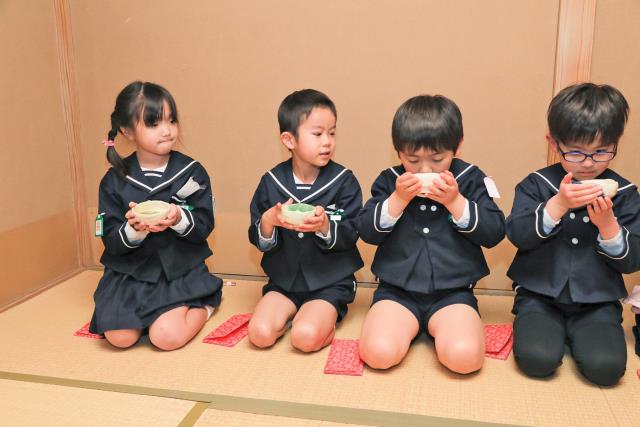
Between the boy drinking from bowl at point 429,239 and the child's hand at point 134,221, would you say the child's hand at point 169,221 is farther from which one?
the boy drinking from bowl at point 429,239

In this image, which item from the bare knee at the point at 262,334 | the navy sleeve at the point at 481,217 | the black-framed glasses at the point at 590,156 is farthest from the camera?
the bare knee at the point at 262,334

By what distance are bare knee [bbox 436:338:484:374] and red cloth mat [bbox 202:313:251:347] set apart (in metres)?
0.85

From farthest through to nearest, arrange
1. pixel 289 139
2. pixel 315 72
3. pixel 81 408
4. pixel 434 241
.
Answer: pixel 315 72, pixel 289 139, pixel 434 241, pixel 81 408

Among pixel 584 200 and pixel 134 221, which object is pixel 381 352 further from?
pixel 134 221

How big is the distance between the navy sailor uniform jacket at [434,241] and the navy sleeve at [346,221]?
88 mm

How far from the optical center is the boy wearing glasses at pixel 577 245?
194 centimetres

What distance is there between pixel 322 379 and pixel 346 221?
2.13 feet

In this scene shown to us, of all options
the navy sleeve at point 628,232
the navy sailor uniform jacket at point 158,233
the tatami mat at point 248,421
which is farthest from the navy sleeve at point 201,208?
the navy sleeve at point 628,232

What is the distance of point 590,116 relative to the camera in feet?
6.39

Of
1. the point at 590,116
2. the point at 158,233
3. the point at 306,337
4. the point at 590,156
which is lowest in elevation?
the point at 306,337

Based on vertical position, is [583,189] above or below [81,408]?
above

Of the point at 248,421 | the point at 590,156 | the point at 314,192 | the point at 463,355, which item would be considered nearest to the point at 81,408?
the point at 248,421

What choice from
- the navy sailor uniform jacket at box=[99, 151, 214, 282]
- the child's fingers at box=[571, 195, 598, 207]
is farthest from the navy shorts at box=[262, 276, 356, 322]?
the child's fingers at box=[571, 195, 598, 207]

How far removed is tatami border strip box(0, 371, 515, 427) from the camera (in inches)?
68.3
